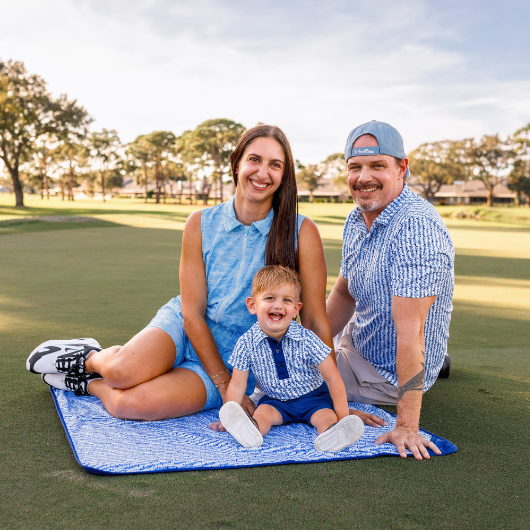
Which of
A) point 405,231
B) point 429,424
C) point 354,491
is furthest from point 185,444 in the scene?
point 405,231

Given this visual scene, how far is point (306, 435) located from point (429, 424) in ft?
2.38

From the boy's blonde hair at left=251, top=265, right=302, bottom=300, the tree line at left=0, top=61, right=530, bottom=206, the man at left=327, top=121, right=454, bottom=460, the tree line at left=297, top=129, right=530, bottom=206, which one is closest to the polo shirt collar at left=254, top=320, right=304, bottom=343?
the boy's blonde hair at left=251, top=265, right=302, bottom=300

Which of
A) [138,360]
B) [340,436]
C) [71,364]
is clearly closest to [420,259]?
[340,436]

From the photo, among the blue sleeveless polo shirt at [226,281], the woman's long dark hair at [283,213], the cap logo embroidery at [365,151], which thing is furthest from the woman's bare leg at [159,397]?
the cap logo embroidery at [365,151]

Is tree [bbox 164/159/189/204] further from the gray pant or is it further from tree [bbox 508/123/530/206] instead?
the gray pant

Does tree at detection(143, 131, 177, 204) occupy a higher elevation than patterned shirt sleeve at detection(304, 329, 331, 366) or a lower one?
higher

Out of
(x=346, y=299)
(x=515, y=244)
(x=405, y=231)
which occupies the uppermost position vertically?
(x=405, y=231)

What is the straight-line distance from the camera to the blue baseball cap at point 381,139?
337 cm

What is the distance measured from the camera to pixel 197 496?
7.68 feet

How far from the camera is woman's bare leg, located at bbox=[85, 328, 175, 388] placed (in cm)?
334

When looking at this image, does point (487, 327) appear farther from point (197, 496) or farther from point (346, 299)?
point (197, 496)

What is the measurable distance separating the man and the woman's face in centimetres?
43

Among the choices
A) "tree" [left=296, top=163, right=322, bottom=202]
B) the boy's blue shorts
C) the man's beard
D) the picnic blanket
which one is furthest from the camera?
"tree" [left=296, top=163, right=322, bottom=202]

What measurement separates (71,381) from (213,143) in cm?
8022
